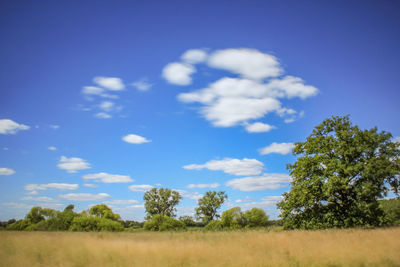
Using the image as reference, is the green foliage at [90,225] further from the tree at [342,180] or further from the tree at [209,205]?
the tree at [209,205]

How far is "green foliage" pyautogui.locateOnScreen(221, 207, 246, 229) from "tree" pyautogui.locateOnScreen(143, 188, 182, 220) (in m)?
17.5

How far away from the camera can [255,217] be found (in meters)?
54.6

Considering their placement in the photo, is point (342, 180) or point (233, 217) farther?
point (233, 217)

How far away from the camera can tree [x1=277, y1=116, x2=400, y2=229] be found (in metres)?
18.0

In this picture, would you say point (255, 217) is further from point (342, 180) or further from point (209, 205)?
point (342, 180)

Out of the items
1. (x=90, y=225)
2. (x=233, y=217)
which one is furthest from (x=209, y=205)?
(x=90, y=225)

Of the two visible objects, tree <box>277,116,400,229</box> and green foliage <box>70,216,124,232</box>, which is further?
green foliage <box>70,216,124,232</box>

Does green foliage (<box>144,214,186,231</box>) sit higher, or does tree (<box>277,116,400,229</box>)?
tree (<box>277,116,400,229</box>)

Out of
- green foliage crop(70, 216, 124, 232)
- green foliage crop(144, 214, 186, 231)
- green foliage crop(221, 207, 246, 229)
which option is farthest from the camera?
green foliage crop(221, 207, 246, 229)

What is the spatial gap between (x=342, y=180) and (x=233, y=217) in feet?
129

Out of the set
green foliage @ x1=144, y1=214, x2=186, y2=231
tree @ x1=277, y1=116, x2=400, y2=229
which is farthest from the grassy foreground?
green foliage @ x1=144, y1=214, x2=186, y2=231

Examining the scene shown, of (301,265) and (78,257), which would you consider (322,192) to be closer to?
(301,265)

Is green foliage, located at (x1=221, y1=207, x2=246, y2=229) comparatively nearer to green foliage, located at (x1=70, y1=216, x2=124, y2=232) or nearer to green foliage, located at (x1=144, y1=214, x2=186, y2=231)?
green foliage, located at (x1=144, y1=214, x2=186, y2=231)

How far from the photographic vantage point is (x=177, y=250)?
9758 mm
